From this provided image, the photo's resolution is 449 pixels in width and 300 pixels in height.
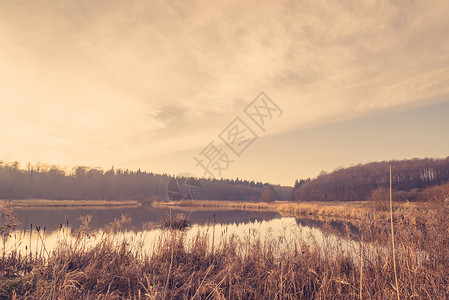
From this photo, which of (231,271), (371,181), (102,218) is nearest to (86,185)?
(102,218)

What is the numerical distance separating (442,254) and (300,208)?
111 ft

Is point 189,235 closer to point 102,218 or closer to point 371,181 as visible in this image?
point 102,218

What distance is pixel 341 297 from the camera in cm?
442

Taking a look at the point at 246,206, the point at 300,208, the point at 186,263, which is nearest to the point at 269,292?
the point at 186,263

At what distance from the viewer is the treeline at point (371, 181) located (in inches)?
3255

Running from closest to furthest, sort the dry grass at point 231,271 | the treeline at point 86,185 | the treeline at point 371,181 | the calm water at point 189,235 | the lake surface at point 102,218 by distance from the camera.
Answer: the dry grass at point 231,271
the calm water at point 189,235
the lake surface at point 102,218
the treeline at point 86,185
the treeline at point 371,181

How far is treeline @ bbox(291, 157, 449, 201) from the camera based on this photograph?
82.7 meters

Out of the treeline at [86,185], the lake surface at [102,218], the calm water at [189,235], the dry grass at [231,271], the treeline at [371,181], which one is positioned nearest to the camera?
the dry grass at [231,271]

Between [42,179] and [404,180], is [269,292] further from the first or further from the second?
[404,180]

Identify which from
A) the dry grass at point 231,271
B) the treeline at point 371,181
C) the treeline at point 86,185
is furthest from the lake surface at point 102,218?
the treeline at point 371,181

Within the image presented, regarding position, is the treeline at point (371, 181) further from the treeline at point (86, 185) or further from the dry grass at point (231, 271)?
the dry grass at point (231, 271)

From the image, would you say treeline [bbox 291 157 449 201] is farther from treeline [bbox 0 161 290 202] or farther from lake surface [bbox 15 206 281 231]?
lake surface [bbox 15 206 281 231]

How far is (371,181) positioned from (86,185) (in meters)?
97.8

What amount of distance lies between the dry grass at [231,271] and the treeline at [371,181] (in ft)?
272
